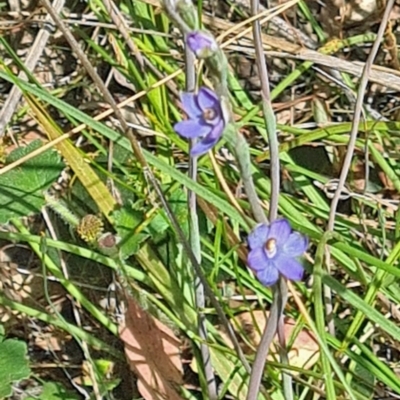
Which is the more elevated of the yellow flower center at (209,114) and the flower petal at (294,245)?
the yellow flower center at (209,114)

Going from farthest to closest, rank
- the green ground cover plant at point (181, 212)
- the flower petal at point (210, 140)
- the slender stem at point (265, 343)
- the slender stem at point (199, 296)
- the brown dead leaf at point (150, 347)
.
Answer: the brown dead leaf at point (150, 347)
the green ground cover plant at point (181, 212)
the slender stem at point (199, 296)
the slender stem at point (265, 343)
the flower petal at point (210, 140)

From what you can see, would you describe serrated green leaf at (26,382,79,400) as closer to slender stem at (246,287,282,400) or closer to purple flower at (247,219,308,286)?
slender stem at (246,287,282,400)

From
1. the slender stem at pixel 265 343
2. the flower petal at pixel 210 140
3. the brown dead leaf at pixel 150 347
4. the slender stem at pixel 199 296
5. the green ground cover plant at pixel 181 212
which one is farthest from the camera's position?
the brown dead leaf at pixel 150 347

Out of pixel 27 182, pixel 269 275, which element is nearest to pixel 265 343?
pixel 269 275

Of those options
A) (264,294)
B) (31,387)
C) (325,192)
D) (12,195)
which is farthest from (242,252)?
(31,387)

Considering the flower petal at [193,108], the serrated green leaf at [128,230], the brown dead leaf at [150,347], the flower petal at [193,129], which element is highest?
the flower petal at [193,108]

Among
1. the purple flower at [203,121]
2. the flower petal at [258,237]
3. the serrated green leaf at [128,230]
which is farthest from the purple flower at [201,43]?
the serrated green leaf at [128,230]

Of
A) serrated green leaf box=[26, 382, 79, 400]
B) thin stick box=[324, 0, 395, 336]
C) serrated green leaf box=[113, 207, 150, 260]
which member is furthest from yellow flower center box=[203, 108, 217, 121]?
serrated green leaf box=[26, 382, 79, 400]

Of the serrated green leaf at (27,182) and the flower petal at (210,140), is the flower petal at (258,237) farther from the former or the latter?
the serrated green leaf at (27,182)
